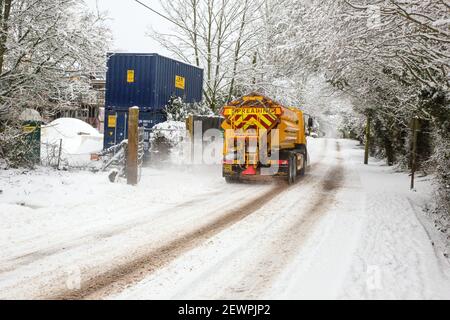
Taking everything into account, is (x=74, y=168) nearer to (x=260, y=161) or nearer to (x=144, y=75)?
(x=144, y=75)

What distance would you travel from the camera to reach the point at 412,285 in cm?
444

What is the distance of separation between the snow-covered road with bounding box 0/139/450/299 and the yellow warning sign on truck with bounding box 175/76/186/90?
840cm

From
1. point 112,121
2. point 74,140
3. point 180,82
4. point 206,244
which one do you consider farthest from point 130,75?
point 74,140

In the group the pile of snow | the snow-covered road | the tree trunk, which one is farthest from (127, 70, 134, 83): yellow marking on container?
the snow-covered road

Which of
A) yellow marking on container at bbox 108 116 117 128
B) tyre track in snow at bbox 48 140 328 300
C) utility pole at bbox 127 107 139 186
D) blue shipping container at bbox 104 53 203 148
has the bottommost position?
tyre track in snow at bbox 48 140 328 300

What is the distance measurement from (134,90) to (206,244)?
40.1 ft

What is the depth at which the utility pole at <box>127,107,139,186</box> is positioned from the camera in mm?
10664

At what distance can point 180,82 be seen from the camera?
18.4 m

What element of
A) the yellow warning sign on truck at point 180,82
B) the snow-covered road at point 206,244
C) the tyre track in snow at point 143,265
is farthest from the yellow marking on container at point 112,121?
the tyre track in snow at point 143,265

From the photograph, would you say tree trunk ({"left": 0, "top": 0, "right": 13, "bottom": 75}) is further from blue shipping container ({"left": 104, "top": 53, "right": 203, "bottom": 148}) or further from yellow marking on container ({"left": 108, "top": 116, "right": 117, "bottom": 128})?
yellow marking on container ({"left": 108, "top": 116, "right": 117, "bottom": 128})

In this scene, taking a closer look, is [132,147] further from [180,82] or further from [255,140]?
[180,82]

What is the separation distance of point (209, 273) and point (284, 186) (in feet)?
26.7

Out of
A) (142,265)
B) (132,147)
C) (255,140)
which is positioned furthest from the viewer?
(255,140)
